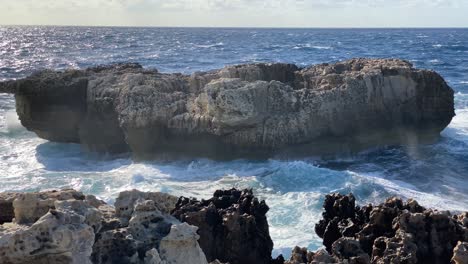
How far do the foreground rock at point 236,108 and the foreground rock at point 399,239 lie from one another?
9896 mm

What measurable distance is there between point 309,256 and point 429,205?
8796 mm

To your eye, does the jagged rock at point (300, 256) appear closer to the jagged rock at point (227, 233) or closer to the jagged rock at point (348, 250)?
the jagged rock at point (348, 250)

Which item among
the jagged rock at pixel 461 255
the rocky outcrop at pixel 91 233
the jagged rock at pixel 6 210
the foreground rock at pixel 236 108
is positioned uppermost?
the rocky outcrop at pixel 91 233

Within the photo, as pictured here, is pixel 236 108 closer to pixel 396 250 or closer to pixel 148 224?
pixel 396 250

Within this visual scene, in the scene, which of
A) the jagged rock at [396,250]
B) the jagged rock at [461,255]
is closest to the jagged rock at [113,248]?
the jagged rock at [396,250]

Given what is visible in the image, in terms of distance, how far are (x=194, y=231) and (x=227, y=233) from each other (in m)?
2.28

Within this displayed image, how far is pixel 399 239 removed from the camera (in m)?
6.42

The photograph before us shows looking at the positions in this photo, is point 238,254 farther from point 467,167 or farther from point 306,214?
point 467,167

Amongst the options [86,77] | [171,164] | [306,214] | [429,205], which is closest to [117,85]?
[86,77]

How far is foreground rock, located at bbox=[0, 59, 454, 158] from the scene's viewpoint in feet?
57.4

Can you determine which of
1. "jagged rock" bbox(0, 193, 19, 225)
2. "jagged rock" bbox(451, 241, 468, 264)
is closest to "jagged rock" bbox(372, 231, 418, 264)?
"jagged rock" bbox(451, 241, 468, 264)

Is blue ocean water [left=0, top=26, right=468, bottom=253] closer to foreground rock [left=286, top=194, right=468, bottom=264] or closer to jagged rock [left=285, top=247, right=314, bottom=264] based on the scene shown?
foreground rock [left=286, top=194, right=468, bottom=264]

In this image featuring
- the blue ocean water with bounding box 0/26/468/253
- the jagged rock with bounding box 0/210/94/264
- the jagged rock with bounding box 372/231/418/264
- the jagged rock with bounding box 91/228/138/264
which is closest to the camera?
the jagged rock with bounding box 0/210/94/264

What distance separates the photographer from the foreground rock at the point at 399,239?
20.3 ft
